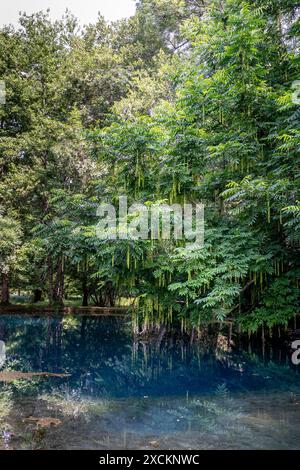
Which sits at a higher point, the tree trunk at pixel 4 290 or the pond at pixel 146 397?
the tree trunk at pixel 4 290

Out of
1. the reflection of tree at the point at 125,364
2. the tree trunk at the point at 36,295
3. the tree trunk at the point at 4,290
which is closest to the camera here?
the reflection of tree at the point at 125,364

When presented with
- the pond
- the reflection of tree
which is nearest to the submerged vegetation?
the reflection of tree

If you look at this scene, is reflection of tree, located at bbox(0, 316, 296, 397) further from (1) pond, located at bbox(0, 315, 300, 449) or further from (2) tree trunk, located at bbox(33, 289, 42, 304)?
(2) tree trunk, located at bbox(33, 289, 42, 304)

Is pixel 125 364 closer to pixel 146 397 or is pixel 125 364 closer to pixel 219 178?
pixel 146 397

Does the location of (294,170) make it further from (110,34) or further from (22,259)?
(110,34)

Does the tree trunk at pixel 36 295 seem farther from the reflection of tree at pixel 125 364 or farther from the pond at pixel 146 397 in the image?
the pond at pixel 146 397

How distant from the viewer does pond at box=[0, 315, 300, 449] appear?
4.94 meters

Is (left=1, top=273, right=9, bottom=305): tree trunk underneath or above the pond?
above

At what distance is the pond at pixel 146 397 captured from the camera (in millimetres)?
4941

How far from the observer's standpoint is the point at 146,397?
7.20 m

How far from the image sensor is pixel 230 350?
12.4 m

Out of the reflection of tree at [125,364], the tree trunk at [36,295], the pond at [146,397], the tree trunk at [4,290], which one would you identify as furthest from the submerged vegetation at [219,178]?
the tree trunk at [36,295]

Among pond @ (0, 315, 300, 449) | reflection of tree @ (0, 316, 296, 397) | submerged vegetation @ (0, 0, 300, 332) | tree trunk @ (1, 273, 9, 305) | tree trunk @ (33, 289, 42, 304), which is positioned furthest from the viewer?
tree trunk @ (33, 289, 42, 304)

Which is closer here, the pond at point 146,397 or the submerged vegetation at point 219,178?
the pond at point 146,397
